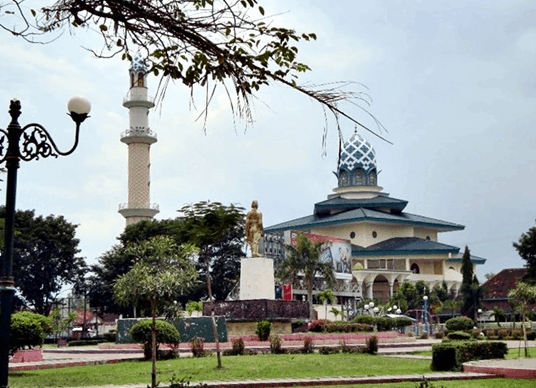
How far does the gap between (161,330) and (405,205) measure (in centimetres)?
6369

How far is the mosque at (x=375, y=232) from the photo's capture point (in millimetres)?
77500

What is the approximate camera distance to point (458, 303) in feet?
213

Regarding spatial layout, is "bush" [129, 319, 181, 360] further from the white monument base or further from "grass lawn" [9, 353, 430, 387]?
the white monument base

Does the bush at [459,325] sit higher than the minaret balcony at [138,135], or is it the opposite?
the minaret balcony at [138,135]

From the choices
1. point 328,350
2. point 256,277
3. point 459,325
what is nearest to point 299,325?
point 256,277

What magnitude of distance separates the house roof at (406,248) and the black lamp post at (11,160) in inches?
2764

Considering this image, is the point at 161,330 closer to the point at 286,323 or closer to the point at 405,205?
the point at 286,323

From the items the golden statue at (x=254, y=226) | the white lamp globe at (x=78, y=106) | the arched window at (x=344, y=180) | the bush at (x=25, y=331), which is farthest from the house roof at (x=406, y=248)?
the white lamp globe at (x=78, y=106)

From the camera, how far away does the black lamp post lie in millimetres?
7652

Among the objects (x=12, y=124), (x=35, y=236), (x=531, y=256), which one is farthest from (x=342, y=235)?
(x=12, y=124)

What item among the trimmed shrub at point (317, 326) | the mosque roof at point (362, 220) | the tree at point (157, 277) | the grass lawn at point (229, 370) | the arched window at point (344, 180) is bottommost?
the grass lawn at point (229, 370)

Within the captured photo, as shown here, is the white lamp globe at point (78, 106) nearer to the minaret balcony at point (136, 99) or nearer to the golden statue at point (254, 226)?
the golden statue at point (254, 226)

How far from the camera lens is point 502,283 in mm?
69312

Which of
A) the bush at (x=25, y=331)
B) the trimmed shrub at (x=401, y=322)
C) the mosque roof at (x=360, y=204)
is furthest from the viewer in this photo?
the mosque roof at (x=360, y=204)
